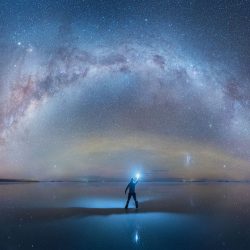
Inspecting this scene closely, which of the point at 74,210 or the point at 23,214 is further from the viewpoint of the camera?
the point at 74,210

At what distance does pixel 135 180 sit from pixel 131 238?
9493mm

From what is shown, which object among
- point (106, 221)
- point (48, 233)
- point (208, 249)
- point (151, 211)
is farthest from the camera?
point (151, 211)

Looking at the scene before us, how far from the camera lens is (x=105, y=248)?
32.9ft

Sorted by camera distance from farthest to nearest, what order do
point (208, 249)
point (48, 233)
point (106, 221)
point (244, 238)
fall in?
point (106, 221) → point (48, 233) → point (244, 238) → point (208, 249)

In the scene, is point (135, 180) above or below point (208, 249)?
above

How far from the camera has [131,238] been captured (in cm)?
1157

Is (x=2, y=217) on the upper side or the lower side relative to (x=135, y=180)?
lower

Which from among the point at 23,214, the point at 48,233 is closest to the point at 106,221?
the point at 48,233

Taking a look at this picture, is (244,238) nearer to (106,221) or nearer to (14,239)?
(106,221)

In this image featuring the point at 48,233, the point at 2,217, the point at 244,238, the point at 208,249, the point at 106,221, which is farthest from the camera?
the point at 2,217

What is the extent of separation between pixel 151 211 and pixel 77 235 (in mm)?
8127

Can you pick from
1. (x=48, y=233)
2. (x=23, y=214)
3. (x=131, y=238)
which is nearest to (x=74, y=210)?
(x=23, y=214)

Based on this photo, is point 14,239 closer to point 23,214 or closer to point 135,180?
point 23,214

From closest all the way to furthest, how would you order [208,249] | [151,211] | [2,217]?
[208,249], [2,217], [151,211]
